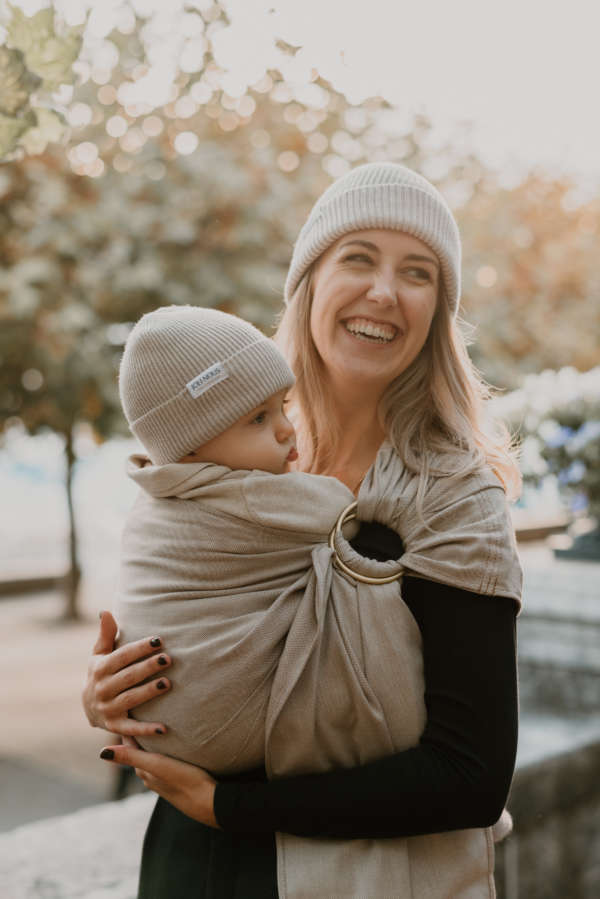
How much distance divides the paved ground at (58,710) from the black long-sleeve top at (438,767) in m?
1.85

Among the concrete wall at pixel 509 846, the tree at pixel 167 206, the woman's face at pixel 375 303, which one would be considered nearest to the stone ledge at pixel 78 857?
the concrete wall at pixel 509 846

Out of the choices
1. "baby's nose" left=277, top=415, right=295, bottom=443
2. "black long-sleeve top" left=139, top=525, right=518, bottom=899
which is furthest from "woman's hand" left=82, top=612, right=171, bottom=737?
"baby's nose" left=277, top=415, right=295, bottom=443

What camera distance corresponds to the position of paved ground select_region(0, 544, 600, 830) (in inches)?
166

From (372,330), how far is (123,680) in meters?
0.86

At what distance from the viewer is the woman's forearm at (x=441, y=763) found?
1584 mm

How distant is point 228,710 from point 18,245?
7.06 m

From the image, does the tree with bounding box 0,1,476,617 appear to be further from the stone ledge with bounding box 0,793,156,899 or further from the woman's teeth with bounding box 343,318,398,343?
the woman's teeth with bounding box 343,318,398,343

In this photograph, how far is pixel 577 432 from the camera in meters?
4.61

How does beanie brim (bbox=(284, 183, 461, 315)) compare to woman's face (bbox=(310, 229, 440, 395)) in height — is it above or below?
above

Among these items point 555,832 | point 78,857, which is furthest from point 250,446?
point 555,832

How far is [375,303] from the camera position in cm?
197

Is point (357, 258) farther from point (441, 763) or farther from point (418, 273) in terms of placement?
point (441, 763)

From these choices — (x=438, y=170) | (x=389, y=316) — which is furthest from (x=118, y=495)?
(x=389, y=316)

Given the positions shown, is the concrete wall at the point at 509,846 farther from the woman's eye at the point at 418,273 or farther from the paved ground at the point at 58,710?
the woman's eye at the point at 418,273
